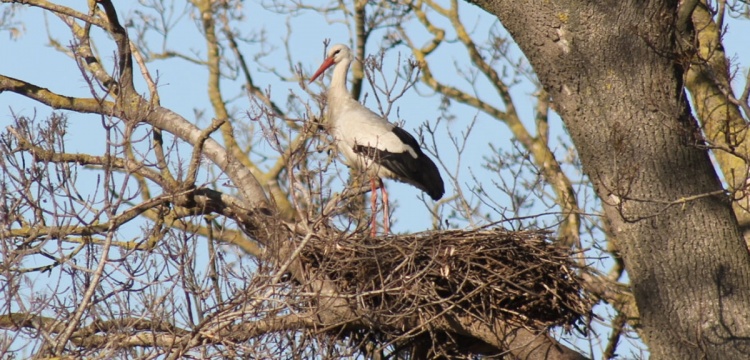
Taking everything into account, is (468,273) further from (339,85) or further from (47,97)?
(339,85)

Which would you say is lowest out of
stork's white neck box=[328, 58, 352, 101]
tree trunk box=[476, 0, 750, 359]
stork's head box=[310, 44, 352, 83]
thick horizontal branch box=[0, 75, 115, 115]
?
tree trunk box=[476, 0, 750, 359]

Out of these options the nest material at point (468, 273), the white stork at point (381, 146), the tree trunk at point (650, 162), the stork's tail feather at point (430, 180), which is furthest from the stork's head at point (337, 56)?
the tree trunk at point (650, 162)

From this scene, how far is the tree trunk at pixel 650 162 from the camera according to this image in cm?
464

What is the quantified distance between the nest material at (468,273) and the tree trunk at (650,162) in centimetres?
101

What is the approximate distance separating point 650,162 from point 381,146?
311cm

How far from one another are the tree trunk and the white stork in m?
2.51

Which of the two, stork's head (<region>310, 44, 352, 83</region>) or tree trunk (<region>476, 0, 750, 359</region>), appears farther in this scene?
stork's head (<region>310, 44, 352, 83</region>)

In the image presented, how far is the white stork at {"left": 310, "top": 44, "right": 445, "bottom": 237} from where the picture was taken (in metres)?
7.63

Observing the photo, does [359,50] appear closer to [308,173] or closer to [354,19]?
[354,19]

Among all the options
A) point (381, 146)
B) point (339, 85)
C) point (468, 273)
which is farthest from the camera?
point (339, 85)

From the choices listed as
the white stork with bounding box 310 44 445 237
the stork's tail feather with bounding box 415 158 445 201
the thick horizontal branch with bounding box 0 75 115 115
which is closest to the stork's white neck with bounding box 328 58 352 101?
the white stork with bounding box 310 44 445 237

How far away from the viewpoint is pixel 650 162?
484 centimetres

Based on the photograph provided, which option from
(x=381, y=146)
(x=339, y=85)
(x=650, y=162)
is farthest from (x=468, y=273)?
(x=339, y=85)

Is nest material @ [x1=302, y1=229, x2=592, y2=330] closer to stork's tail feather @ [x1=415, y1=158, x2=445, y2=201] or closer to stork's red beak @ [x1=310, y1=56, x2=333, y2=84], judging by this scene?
stork's tail feather @ [x1=415, y1=158, x2=445, y2=201]
